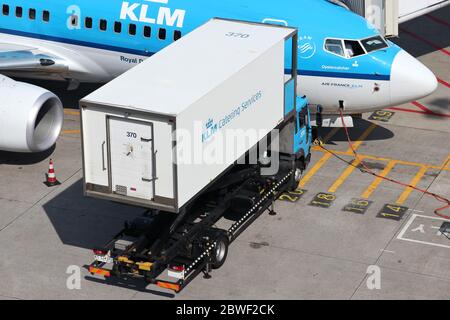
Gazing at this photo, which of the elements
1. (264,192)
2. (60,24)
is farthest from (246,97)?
(60,24)

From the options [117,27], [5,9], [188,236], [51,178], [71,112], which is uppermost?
[5,9]

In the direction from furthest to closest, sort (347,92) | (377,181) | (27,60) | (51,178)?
(27,60)
(347,92)
(377,181)
(51,178)

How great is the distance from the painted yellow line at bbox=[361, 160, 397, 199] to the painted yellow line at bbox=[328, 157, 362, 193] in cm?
81

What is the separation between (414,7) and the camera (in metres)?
33.5

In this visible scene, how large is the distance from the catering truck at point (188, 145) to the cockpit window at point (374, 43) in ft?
10.5

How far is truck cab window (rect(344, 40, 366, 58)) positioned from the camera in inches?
1123

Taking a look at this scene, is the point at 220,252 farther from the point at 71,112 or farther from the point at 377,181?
Answer: the point at 71,112

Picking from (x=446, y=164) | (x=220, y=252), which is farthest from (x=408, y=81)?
(x=220, y=252)

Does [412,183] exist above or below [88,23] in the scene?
below

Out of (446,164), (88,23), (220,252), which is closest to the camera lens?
(220,252)

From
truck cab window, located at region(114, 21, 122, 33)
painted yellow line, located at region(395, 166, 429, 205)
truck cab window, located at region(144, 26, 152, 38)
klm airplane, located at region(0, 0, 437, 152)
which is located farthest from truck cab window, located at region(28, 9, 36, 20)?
painted yellow line, located at region(395, 166, 429, 205)

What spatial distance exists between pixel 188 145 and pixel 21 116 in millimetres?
7985

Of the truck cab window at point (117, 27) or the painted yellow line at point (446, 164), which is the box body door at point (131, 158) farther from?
the painted yellow line at point (446, 164)

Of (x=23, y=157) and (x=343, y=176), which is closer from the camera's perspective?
(x=343, y=176)
